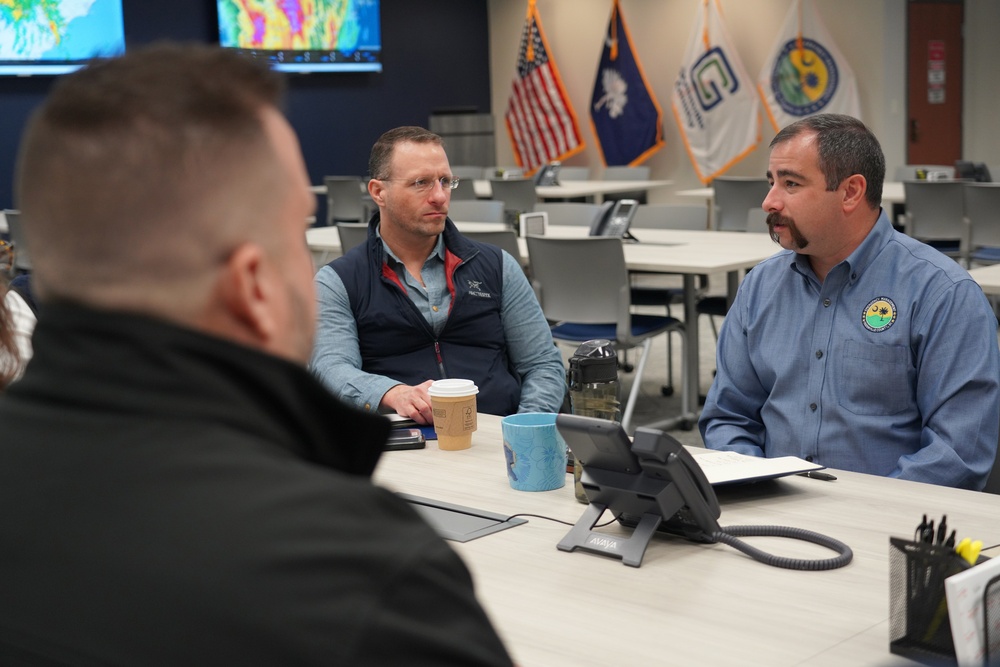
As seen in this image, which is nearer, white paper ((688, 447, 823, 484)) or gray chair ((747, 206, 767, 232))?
white paper ((688, 447, 823, 484))

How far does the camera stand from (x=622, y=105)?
11.1 meters

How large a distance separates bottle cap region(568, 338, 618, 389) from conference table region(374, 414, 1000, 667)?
0.19m

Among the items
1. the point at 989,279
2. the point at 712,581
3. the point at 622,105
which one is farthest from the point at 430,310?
the point at 622,105

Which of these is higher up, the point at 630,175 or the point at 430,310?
the point at 630,175

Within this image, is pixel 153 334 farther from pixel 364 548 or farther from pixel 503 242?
pixel 503 242

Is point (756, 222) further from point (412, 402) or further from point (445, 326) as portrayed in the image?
point (412, 402)

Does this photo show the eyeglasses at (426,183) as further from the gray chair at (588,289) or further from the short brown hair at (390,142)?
the gray chair at (588,289)

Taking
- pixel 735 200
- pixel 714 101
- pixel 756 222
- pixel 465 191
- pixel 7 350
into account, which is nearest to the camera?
pixel 7 350

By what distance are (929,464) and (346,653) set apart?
179 cm

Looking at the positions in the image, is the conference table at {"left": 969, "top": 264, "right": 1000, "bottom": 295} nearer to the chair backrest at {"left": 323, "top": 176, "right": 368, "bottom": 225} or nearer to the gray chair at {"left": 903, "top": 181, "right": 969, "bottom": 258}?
the gray chair at {"left": 903, "top": 181, "right": 969, "bottom": 258}

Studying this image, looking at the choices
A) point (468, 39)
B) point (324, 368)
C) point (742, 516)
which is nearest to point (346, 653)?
point (742, 516)

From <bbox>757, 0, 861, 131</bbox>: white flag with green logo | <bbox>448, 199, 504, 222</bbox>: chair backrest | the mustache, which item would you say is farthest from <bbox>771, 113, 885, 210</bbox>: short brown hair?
<bbox>757, 0, 861, 131</bbox>: white flag with green logo

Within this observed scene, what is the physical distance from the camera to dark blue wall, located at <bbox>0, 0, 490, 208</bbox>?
10188 mm

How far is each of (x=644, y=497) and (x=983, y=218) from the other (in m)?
5.30
